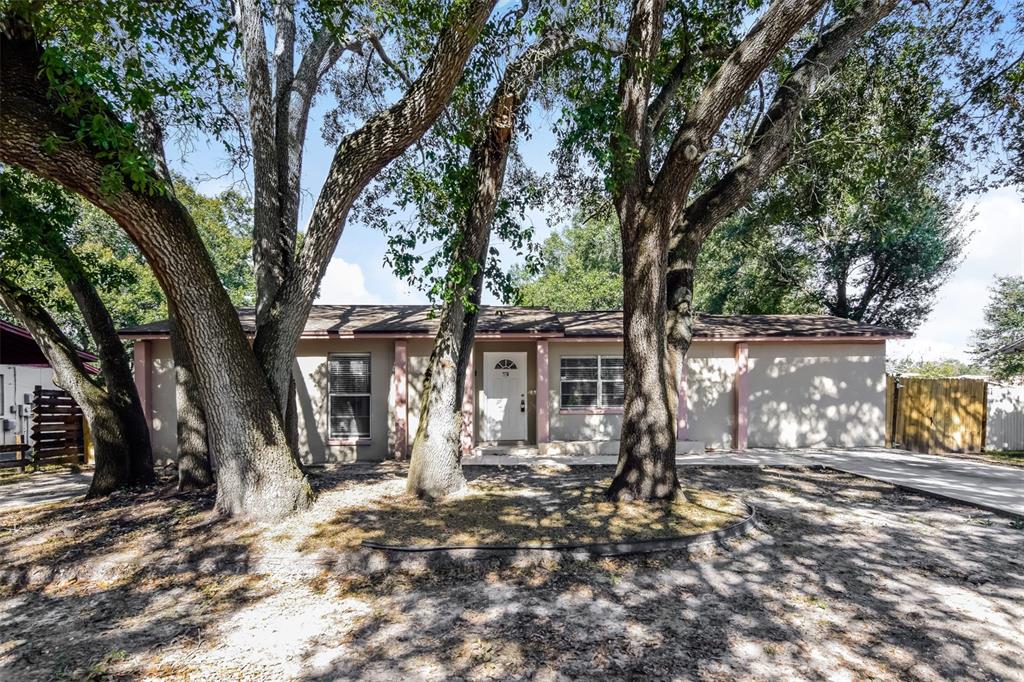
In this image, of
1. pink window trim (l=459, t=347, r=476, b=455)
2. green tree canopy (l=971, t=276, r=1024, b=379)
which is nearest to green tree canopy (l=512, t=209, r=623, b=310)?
pink window trim (l=459, t=347, r=476, b=455)

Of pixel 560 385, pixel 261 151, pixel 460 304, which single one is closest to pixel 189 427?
pixel 261 151

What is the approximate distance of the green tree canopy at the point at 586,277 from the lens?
2578 cm

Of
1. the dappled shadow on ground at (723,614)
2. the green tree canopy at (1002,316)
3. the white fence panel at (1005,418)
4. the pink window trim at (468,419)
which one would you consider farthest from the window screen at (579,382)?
the green tree canopy at (1002,316)

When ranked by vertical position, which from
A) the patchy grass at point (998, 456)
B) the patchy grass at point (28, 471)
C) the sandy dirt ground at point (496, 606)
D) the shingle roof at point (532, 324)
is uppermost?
the shingle roof at point (532, 324)

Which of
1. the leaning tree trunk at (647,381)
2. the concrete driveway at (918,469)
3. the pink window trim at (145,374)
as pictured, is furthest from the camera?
the pink window trim at (145,374)

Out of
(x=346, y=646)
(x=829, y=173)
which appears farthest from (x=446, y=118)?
(x=346, y=646)

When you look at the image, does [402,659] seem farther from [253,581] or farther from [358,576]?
[253,581]

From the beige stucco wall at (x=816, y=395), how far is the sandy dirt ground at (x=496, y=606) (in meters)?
5.66

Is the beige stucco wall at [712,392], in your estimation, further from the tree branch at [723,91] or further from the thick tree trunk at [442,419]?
the thick tree trunk at [442,419]

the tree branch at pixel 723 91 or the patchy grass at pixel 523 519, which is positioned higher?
the tree branch at pixel 723 91

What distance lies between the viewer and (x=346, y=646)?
3.12 m

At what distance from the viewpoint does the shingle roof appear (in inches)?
388

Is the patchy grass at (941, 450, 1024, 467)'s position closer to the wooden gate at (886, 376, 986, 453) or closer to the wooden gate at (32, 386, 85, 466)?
the wooden gate at (886, 376, 986, 453)

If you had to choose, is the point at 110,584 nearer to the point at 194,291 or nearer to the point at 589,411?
the point at 194,291
